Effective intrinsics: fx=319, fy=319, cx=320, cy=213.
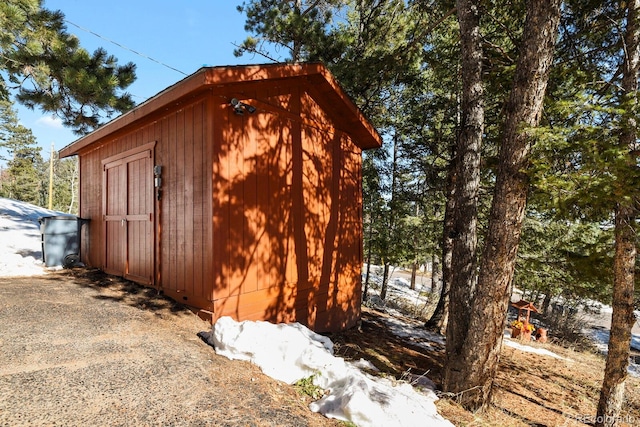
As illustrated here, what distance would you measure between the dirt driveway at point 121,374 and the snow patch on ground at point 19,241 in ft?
7.58

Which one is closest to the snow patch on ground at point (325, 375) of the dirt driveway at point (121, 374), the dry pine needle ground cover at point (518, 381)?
the dirt driveway at point (121, 374)

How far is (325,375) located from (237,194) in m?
2.45

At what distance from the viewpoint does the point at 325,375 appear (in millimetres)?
3094

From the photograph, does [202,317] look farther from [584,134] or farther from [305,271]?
[584,134]

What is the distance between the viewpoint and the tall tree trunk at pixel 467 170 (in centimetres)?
480

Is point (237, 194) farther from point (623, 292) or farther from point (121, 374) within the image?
point (623, 292)

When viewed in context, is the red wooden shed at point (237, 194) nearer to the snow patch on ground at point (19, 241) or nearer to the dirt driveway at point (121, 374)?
the dirt driveway at point (121, 374)

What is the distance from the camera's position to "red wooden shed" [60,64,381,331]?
407 cm

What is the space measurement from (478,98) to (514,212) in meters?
2.10

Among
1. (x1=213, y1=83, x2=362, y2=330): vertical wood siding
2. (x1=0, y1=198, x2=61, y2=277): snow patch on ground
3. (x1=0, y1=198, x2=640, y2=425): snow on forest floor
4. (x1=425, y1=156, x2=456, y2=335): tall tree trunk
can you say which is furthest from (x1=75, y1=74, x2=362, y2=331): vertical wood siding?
(x1=425, y1=156, x2=456, y2=335): tall tree trunk

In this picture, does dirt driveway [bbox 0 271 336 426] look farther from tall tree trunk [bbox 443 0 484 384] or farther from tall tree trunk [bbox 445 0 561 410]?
tall tree trunk [bbox 443 0 484 384]

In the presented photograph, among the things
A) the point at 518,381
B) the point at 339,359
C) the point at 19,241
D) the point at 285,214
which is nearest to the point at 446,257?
the point at 518,381

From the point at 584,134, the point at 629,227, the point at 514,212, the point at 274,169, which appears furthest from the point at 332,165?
the point at 629,227

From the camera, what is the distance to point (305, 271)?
17.8ft
